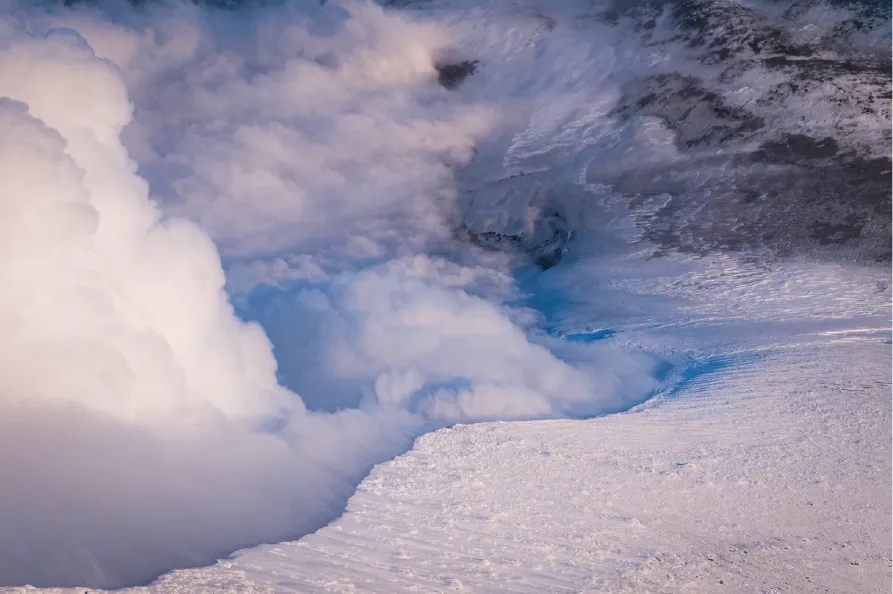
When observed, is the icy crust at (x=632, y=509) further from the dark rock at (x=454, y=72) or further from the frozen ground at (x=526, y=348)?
the dark rock at (x=454, y=72)

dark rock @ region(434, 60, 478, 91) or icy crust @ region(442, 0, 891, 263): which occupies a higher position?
dark rock @ region(434, 60, 478, 91)

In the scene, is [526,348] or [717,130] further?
[717,130]

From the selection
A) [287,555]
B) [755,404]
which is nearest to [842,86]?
[755,404]

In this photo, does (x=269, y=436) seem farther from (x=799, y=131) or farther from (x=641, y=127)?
(x=799, y=131)

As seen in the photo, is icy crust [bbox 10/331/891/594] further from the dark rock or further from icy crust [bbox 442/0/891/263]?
the dark rock

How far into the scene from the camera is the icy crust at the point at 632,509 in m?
3.55

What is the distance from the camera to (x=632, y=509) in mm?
4270

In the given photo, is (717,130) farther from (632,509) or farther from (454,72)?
(632,509)

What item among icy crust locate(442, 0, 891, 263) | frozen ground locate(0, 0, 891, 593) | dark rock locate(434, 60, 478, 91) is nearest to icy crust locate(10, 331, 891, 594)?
frozen ground locate(0, 0, 891, 593)

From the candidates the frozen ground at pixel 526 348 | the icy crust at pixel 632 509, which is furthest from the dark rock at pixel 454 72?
the icy crust at pixel 632 509

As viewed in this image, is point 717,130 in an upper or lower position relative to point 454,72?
lower

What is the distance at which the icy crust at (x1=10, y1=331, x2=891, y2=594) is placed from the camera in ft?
11.7

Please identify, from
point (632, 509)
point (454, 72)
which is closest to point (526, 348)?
point (632, 509)

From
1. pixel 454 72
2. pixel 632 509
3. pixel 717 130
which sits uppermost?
pixel 454 72
